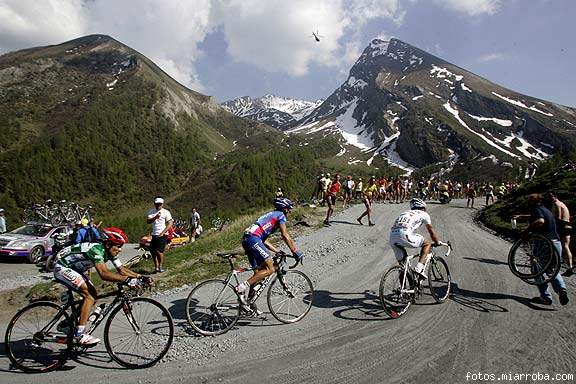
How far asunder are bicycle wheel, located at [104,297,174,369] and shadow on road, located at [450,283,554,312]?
623 cm

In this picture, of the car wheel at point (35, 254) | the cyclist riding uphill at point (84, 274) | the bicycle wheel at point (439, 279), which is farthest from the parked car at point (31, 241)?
the bicycle wheel at point (439, 279)

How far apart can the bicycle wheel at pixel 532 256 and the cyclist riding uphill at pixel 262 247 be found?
5.41 meters

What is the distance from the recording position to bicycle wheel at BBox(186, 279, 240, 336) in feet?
22.7

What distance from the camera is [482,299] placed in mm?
8312

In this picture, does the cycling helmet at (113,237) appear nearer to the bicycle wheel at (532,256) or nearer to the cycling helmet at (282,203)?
the cycling helmet at (282,203)

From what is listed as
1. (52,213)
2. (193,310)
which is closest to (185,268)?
(193,310)

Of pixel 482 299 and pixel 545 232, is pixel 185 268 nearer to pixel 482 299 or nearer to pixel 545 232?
pixel 482 299

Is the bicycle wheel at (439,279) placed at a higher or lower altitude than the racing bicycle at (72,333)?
lower

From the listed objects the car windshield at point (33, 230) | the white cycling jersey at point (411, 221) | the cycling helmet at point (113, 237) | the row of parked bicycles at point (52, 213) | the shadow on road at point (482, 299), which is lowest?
the shadow on road at point (482, 299)

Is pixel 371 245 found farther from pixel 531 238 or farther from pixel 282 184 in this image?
pixel 282 184

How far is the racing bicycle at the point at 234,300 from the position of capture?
6938mm

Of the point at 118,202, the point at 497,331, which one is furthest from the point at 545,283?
the point at 118,202

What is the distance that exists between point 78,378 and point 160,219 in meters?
7.07

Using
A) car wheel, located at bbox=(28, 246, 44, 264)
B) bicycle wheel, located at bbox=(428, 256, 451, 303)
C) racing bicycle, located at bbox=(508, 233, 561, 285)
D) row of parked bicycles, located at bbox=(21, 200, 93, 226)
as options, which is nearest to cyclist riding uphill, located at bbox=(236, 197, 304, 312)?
bicycle wheel, located at bbox=(428, 256, 451, 303)
